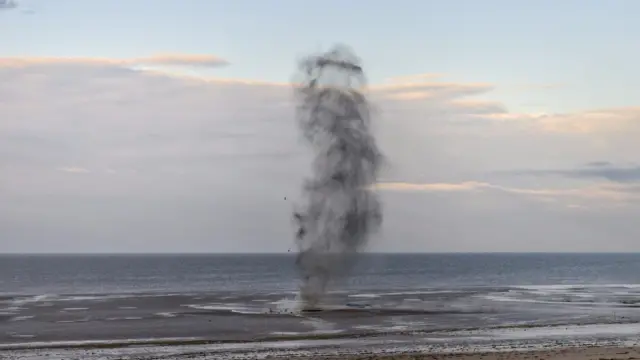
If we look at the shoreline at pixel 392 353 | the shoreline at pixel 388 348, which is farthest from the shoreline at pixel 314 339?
the shoreline at pixel 392 353

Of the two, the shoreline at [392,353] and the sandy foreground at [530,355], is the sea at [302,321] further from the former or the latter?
the sandy foreground at [530,355]

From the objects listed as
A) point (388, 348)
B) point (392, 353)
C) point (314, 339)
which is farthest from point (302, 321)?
point (392, 353)

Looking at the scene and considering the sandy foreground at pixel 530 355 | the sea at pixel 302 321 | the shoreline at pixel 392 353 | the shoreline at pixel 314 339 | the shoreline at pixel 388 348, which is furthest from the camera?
the sea at pixel 302 321

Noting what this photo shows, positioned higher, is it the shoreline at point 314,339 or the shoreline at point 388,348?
the shoreline at point 314,339

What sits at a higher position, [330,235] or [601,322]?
[330,235]

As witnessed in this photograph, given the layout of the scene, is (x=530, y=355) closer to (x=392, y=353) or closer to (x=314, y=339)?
(x=392, y=353)

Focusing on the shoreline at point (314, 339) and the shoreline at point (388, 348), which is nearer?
the shoreline at point (388, 348)

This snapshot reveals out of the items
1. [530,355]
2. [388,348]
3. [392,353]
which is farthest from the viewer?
[388,348]

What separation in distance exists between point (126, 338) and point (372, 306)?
2828 cm

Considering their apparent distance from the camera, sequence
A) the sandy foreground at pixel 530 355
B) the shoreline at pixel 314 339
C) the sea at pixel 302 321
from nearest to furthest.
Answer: the sandy foreground at pixel 530 355
the shoreline at pixel 314 339
the sea at pixel 302 321

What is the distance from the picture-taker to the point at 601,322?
5847cm

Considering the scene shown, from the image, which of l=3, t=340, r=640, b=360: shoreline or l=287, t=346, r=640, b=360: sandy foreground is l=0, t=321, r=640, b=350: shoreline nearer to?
l=3, t=340, r=640, b=360: shoreline

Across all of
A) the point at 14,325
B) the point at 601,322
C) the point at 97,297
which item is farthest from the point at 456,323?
the point at 97,297

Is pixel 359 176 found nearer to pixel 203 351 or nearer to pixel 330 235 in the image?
pixel 330 235
